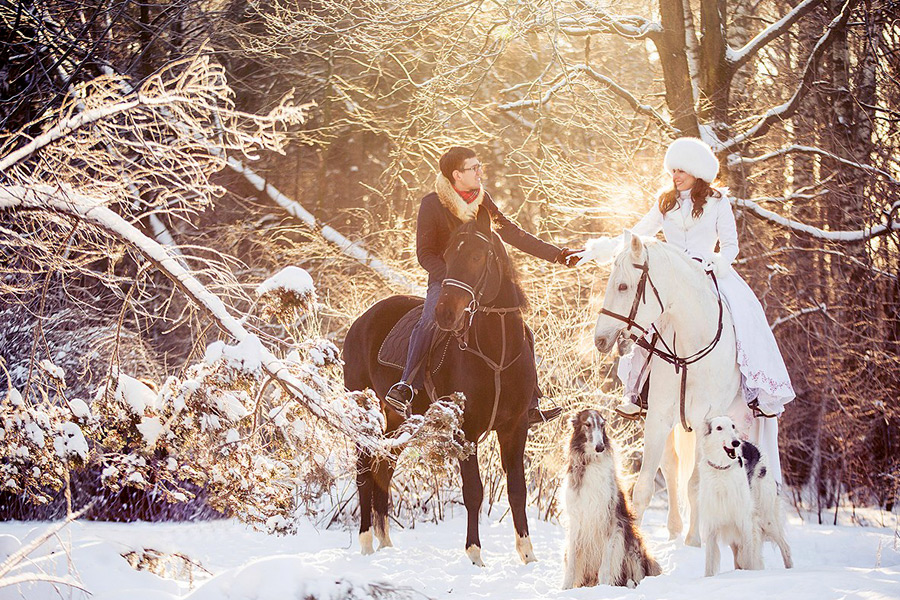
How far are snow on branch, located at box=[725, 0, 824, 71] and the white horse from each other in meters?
7.22

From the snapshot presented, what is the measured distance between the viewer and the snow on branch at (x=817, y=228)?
11453 millimetres

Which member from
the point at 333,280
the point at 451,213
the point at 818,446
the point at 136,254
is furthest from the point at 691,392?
the point at 333,280

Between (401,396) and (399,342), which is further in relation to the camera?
(399,342)

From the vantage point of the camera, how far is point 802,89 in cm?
1234

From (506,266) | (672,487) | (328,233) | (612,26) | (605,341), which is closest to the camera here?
(605,341)

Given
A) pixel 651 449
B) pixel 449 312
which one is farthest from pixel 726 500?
pixel 449 312

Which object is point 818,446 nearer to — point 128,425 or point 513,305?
point 513,305

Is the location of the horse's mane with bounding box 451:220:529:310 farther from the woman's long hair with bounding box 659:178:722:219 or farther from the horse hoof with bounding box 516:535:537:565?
the horse hoof with bounding box 516:535:537:565

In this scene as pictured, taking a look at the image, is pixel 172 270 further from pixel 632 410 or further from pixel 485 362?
pixel 632 410

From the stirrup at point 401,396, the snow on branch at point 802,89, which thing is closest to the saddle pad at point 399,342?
the stirrup at point 401,396

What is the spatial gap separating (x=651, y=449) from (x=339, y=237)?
11694mm

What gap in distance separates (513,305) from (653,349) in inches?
40.3

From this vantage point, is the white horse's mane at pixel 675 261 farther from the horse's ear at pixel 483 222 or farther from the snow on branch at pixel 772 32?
the snow on branch at pixel 772 32

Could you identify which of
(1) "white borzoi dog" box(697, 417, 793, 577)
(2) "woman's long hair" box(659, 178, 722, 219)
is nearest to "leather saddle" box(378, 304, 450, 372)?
(2) "woman's long hair" box(659, 178, 722, 219)
